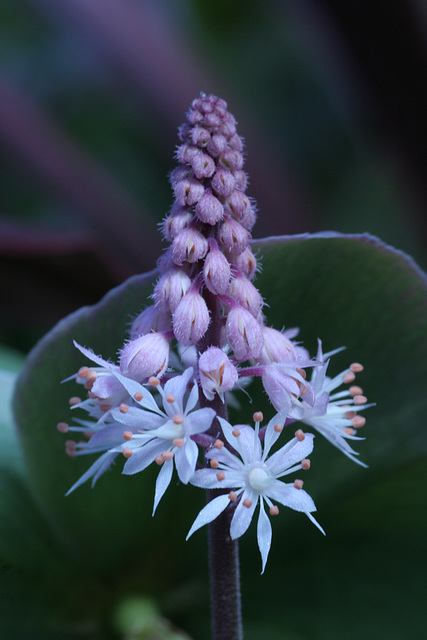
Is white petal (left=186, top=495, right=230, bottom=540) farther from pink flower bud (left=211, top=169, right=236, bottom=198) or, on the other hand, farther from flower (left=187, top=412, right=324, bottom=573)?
pink flower bud (left=211, top=169, right=236, bottom=198)

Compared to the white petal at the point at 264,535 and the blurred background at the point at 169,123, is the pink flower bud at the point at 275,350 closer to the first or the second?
the white petal at the point at 264,535

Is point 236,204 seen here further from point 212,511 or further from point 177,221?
point 212,511

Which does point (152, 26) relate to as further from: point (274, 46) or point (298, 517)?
point (298, 517)

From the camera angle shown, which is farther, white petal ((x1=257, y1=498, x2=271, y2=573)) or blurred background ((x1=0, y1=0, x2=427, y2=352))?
blurred background ((x1=0, y1=0, x2=427, y2=352))

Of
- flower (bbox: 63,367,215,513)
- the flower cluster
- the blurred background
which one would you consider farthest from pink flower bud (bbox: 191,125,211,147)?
the blurred background

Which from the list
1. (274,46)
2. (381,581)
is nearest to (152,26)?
(274,46)

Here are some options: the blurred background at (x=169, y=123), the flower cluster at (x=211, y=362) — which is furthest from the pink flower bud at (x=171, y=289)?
the blurred background at (x=169, y=123)

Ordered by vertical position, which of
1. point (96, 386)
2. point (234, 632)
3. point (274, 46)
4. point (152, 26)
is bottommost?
point (234, 632)
